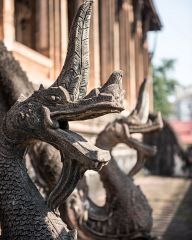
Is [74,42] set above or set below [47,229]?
above

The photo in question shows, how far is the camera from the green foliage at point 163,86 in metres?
30.4

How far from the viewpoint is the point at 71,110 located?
1.93 meters

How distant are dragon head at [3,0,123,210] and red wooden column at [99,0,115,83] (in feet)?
30.3

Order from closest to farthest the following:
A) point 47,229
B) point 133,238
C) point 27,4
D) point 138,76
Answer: point 47,229, point 133,238, point 27,4, point 138,76

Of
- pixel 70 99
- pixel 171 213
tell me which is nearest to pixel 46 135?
pixel 70 99

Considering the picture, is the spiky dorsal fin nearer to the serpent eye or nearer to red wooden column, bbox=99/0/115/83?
the serpent eye

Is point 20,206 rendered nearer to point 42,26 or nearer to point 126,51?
point 42,26

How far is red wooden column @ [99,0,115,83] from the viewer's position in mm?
11031

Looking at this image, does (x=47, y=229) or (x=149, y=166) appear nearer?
(x=47, y=229)

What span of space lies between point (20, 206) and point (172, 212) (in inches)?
234

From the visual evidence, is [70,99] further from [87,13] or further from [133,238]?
[133,238]

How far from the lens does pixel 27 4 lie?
457 inches

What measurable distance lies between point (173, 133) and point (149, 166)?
163cm

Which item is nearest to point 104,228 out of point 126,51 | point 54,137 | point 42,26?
point 54,137
